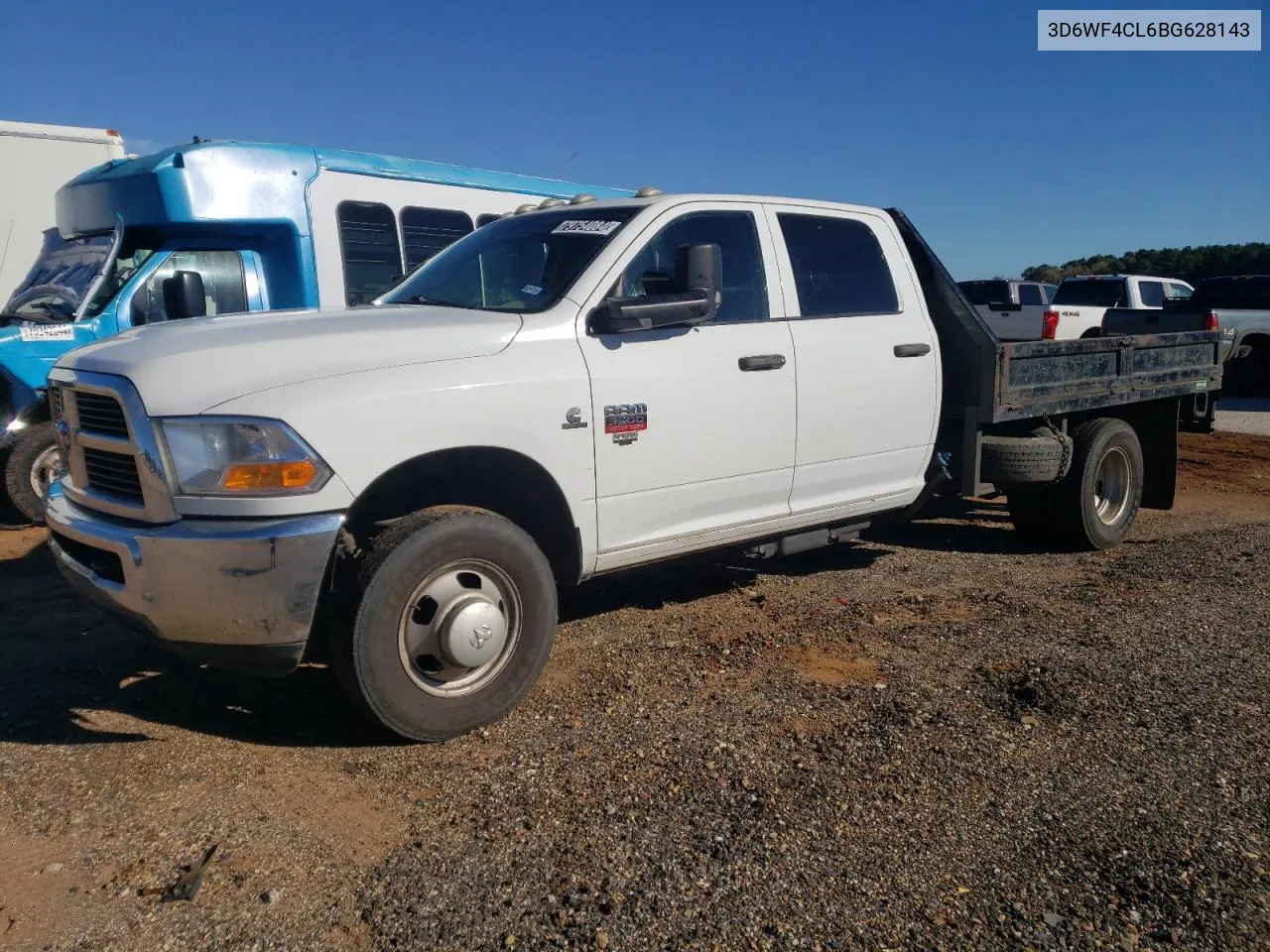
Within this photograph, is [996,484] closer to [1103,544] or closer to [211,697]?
[1103,544]

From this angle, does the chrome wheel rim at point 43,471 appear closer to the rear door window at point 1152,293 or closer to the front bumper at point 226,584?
the front bumper at point 226,584

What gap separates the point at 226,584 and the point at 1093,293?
18.9 m

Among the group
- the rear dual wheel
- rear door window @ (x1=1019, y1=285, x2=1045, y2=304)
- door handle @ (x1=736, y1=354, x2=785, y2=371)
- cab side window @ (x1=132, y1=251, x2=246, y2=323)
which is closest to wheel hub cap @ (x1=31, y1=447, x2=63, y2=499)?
cab side window @ (x1=132, y1=251, x2=246, y2=323)

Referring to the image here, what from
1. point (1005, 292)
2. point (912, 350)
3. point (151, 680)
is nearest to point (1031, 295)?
point (1005, 292)

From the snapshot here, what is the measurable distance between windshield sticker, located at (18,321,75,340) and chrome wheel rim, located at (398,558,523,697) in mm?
5469

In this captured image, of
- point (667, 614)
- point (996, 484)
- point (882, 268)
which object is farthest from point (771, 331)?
point (996, 484)

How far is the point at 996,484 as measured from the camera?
6.26 m

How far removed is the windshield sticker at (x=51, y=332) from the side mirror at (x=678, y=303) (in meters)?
5.42

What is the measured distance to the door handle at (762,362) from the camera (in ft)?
15.1

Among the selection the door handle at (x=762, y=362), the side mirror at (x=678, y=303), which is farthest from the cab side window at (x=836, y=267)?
the side mirror at (x=678, y=303)

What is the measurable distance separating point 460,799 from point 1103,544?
5.16 metres

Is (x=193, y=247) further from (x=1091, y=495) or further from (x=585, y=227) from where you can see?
(x=1091, y=495)

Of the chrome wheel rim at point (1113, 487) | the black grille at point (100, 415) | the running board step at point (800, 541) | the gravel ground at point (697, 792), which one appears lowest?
the gravel ground at point (697, 792)

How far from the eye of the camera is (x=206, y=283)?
8.20m
